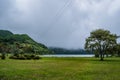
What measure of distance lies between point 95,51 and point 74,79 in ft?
264

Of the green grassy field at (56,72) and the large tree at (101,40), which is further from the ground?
the large tree at (101,40)

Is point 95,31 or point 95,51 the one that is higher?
point 95,31

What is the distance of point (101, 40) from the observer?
10325cm

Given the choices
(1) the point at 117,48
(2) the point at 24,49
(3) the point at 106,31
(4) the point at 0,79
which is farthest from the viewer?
(2) the point at 24,49

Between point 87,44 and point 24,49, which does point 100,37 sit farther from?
point 24,49

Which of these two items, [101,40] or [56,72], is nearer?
[56,72]

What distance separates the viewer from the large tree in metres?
101

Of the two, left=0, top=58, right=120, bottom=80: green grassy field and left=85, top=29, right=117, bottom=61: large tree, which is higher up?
left=85, top=29, right=117, bottom=61: large tree

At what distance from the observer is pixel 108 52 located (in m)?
102

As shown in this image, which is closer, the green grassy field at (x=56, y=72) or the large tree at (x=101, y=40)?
the green grassy field at (x=56, y=72)

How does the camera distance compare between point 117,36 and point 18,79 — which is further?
point 117,36

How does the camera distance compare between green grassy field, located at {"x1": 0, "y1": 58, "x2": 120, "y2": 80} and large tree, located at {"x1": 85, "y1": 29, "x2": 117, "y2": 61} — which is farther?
large tree, located at {"x1": 85, "y1": 29, "x2": 117, "y2": 61}

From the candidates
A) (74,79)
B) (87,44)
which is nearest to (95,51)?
(87,44)

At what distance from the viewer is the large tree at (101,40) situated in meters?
101
